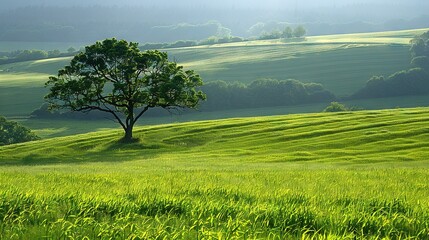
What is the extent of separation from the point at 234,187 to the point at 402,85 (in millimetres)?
149858

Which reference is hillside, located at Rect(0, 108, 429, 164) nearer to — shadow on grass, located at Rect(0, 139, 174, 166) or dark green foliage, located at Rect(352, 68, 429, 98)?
shadow on grass, located at Rect(0, 139, 174, 166)

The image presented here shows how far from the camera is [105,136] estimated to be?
64.9 m

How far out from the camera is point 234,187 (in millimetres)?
13484

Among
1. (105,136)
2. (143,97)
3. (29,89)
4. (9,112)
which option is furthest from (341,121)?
(29,89)

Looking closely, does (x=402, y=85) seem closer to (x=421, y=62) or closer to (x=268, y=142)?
(x=421, y=62)

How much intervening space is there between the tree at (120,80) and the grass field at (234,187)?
4.92m

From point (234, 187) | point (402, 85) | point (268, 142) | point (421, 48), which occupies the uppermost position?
point (421, 48)

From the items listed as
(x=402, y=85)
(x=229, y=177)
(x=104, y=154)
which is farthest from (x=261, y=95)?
(x=229, y=177)

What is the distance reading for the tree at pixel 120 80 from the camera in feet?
190

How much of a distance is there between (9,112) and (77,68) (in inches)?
4346

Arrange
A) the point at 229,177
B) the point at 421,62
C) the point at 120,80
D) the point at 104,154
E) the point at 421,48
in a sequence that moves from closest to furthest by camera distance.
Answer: the point at 229,177 < the point at 104,154 < the point at 120,80 < the point at 421,62 < the point at 421,48

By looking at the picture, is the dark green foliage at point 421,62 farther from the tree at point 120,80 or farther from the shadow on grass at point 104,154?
the shadow on grass at point 104,154

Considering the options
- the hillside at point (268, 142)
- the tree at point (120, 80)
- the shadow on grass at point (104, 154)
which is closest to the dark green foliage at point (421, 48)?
the hillside at point (268, 142)

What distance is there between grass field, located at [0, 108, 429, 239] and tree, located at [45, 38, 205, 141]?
16.1ft
